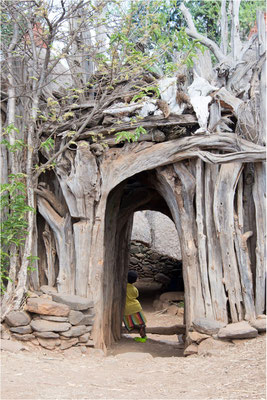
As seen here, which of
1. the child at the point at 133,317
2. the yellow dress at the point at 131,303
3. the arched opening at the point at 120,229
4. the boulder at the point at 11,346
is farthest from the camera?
the yellow dress at the point at 131,303

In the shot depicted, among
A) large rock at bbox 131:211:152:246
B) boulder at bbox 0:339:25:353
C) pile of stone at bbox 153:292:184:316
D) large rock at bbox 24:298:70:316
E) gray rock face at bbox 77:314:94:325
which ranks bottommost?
pile of stone at bbox 153:292:184:316

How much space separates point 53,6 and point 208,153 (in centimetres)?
291

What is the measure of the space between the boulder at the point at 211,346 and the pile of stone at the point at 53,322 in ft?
5.17

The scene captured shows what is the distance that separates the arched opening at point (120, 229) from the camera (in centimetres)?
781

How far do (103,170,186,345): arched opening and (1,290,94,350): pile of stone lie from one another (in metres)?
1.06

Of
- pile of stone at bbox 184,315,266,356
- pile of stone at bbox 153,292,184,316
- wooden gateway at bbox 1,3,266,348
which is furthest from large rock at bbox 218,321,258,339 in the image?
pile of stone at bbox 153,292,184,316

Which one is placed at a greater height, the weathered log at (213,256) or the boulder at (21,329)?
the weathered log at (213,256)

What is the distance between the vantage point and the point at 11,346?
579cm

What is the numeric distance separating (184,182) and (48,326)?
2.83 m

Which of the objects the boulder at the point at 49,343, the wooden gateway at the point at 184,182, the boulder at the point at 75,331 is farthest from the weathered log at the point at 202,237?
the boulder at the point at 49,343

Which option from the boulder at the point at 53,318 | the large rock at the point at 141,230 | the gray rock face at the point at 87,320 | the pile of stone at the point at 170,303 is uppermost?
the large rock at the point at 141,230

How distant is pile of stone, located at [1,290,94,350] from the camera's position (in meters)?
6.25

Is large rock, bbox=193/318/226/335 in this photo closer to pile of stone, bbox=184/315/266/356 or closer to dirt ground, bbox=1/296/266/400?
pile of stone, bbox=184/315/266/356

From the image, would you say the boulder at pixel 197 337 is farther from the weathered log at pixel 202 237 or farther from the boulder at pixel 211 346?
the weathered log at pixel 202 237
